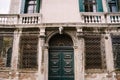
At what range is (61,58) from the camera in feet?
39.4

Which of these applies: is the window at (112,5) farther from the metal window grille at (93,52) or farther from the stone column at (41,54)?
the stone column at (41,54)

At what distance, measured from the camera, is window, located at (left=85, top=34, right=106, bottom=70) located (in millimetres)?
11555

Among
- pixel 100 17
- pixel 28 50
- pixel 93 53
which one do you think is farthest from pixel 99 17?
pixel 28 50

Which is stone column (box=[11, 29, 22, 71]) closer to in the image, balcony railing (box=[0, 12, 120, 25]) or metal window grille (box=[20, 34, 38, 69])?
metal window grille (box=[20, 34, 38, 69])

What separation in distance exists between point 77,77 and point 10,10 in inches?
242

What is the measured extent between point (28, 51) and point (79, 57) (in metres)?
2.96

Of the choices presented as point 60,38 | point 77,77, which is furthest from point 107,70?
point 60,38

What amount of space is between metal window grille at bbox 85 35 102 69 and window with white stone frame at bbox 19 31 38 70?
2.93 m

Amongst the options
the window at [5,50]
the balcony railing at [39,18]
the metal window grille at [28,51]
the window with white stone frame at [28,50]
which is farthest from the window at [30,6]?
the window at [5,50]

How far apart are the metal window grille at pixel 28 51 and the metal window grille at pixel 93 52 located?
9.77 ft

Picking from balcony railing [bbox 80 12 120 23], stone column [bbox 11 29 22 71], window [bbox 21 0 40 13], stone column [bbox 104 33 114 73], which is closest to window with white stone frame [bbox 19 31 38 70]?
stone column [bbox 11 29 22 71]

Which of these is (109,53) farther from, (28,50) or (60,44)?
(28,50)

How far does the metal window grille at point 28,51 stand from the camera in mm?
11664

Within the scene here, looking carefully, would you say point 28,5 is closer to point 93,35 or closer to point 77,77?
point 93,35
